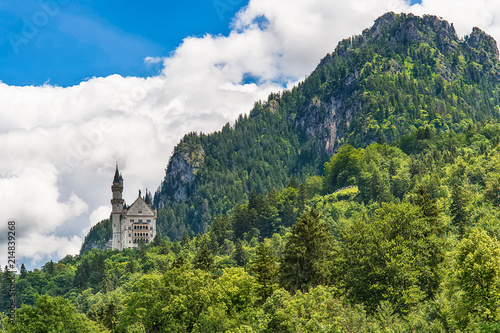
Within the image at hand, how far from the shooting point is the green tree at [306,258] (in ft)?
218

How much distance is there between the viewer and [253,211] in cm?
15775

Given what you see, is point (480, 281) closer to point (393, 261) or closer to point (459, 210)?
point (393, 261)

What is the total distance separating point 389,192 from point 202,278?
→ 252 ft

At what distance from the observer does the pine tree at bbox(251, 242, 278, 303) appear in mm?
68750

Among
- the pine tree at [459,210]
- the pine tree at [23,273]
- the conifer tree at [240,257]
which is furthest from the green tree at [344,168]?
the pine tree at [23,273]

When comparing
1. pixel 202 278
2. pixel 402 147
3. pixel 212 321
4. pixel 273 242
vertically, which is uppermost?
pixel 402 147

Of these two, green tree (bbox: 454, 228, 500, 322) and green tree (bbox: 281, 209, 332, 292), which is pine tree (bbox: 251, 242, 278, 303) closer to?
green tree (bbox: 281, 209, 332, 292)

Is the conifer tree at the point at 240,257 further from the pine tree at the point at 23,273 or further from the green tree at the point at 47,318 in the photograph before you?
the pine tree at the point at 23,273

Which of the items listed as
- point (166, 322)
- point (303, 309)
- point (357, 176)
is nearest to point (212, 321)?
point (166, 322)

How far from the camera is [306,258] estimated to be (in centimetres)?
6731

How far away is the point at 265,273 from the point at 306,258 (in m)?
6.49

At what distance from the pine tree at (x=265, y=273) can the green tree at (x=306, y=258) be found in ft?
8.07

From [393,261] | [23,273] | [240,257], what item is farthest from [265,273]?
[23,273]

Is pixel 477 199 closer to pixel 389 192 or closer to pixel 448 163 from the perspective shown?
pixel 389 192
